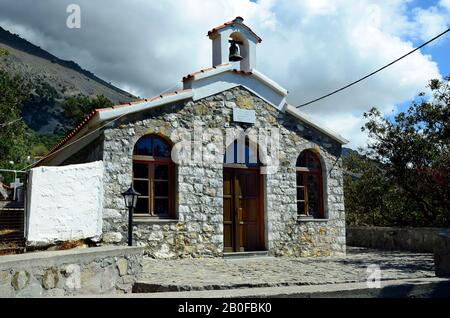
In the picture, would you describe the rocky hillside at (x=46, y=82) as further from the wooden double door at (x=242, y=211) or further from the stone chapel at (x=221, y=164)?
the wooden double door at (x=242, y=211)

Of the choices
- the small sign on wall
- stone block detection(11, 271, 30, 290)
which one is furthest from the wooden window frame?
stone block detection(11, 271, 30, 290)

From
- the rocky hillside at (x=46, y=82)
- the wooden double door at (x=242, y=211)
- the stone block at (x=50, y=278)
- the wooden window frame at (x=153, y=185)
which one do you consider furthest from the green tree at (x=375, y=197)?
the rocky hillside at (x=46, y=82)

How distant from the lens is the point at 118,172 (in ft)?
A: 31.0

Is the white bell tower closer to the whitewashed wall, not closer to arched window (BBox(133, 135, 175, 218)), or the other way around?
arched window (BBox(133, 135, 175, 218))

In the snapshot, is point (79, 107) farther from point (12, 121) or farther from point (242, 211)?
Answer: point (242, 211)

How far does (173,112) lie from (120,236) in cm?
295

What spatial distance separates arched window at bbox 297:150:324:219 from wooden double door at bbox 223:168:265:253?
127 cm

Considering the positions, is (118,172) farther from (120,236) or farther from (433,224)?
(433,224)

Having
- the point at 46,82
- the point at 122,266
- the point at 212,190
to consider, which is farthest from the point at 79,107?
the point at 46,82

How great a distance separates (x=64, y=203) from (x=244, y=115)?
4.83 metres

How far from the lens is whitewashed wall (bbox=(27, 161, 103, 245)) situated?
788 cm

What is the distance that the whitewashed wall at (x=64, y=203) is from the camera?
7.88 m

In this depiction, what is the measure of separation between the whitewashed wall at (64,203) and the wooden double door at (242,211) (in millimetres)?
3184
